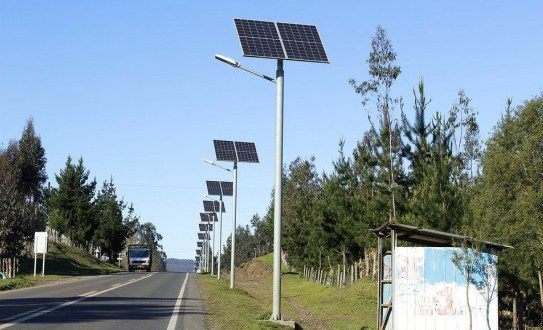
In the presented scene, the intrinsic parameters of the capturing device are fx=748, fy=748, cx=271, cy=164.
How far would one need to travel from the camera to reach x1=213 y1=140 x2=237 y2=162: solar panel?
41562 mm

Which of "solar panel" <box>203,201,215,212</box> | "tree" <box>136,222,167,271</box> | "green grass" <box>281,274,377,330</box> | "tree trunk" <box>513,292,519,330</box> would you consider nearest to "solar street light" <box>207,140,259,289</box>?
"green grass" <box>281,274,377,330</box>

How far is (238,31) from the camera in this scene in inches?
934

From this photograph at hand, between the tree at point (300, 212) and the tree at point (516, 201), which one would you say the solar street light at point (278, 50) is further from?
the tree at point (300, 212)

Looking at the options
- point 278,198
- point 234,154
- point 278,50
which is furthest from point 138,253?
point 278,198

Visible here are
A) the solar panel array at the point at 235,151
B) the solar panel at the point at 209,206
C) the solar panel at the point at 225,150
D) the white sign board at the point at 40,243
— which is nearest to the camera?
the solar panel at the point at 225,150

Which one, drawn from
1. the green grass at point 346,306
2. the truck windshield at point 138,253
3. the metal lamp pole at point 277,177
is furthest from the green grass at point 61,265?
the metal lamp pole at point 277,177

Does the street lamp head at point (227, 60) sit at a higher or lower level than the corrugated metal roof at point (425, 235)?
higher

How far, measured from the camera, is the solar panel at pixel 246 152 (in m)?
Result: 42.2

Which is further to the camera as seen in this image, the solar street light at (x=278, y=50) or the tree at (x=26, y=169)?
the tree at (x=26, y=169)

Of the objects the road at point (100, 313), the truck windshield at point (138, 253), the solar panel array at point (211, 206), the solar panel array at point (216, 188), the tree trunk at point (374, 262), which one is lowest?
the road at point (100, 313)

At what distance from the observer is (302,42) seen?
23438mm

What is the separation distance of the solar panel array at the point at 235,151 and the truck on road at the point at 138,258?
5345cm

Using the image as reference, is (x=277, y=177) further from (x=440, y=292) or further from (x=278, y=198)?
(x=440, y=292)

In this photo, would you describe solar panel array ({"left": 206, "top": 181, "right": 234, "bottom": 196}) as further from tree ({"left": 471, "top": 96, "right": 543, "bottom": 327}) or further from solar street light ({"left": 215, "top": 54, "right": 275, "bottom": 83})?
solar street light ({"left": 215, "top": 54, "right": 275, "bottom": 83})
